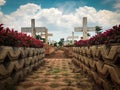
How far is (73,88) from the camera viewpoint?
4219mm

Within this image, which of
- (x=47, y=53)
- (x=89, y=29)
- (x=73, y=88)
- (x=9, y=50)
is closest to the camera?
(x=9, y=50)

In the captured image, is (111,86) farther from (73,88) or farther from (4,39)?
(4,39)

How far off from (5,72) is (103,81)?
6.52ft

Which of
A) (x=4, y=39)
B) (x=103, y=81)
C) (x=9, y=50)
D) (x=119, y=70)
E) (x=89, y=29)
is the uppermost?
(x=89, y=29)

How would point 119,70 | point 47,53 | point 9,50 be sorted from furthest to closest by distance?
point 47,53 < point 9,50 < point 119,70

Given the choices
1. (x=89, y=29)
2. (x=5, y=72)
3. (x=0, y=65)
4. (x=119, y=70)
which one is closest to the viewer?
(x=119, y=70)

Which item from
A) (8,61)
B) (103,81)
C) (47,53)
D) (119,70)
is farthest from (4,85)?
(47,53)

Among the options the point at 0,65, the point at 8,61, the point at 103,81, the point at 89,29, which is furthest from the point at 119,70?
the point at 89,29

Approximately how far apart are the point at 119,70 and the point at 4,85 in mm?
2268

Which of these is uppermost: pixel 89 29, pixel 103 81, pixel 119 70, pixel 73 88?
pixel 89 29

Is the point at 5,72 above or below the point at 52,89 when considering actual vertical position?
above

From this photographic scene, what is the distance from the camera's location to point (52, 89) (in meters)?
4.10

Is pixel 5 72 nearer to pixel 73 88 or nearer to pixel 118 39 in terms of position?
pixel 73 88

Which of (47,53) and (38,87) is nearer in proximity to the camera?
(38,87)
